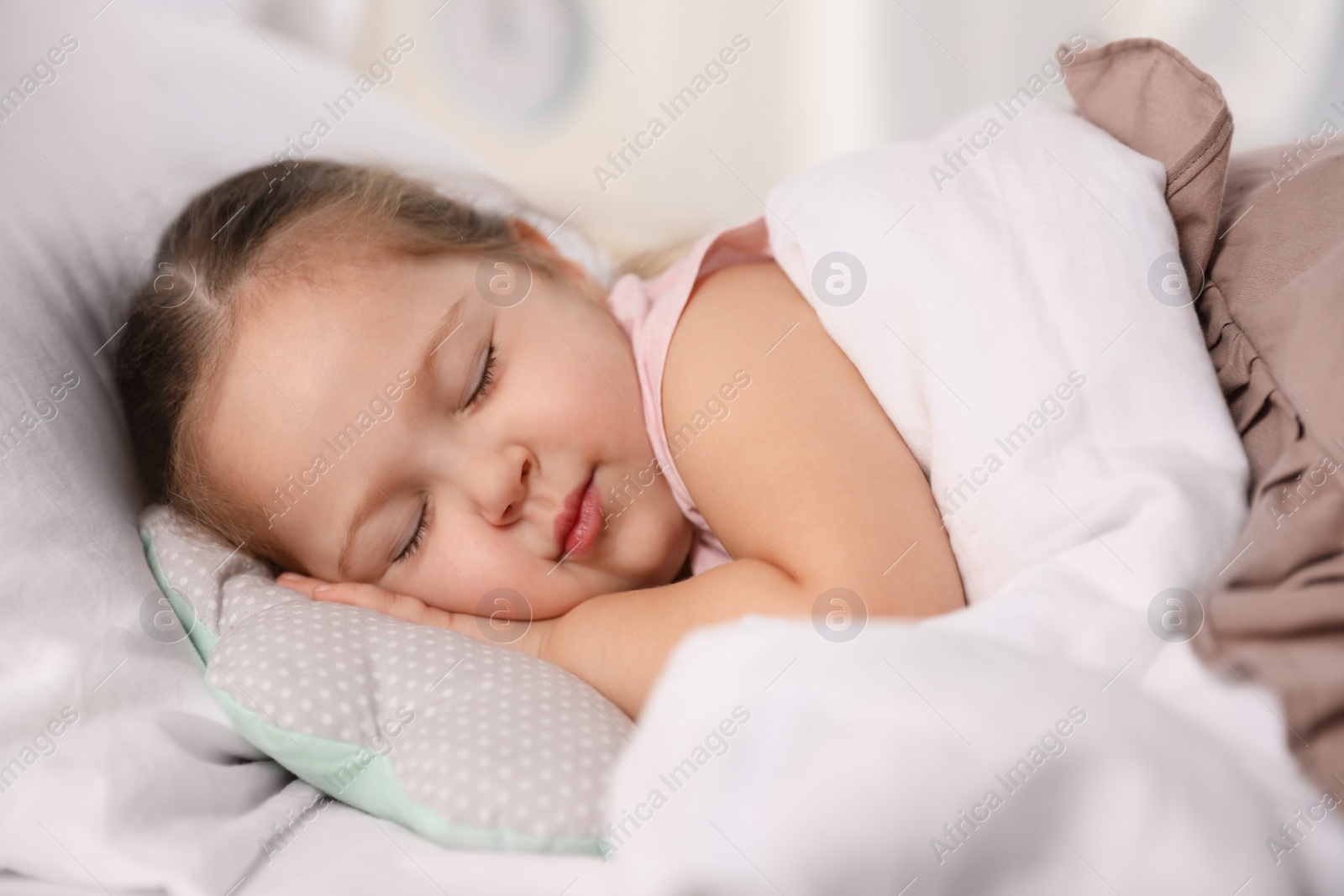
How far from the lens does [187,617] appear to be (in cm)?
95

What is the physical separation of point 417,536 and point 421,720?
9.6 inches

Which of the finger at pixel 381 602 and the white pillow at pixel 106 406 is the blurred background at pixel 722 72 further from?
the finger at pixel 381 602

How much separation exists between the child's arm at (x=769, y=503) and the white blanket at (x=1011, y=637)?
3 cm

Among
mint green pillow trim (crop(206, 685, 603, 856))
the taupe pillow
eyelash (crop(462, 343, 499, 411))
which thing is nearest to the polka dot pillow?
mint green pillow trim (crop(206, 685, 603, 856))

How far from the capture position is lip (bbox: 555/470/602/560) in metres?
0.95

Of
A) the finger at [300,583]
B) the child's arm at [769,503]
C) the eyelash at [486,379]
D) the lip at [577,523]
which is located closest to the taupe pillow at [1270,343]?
the child's arm at [769,503]

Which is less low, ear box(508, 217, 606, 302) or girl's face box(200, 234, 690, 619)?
ear box(508, 217, 606, 302)

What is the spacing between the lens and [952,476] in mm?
817

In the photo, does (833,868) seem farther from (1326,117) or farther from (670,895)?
(1326,117)

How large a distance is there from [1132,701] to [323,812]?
2.08ft

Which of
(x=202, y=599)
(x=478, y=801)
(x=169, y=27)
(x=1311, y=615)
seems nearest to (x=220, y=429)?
(x=202, y=599)

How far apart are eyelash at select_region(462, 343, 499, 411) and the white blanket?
0.32 metres

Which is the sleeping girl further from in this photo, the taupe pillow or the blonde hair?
the taupe pillow

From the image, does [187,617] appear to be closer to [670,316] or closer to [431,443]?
[431,443]
